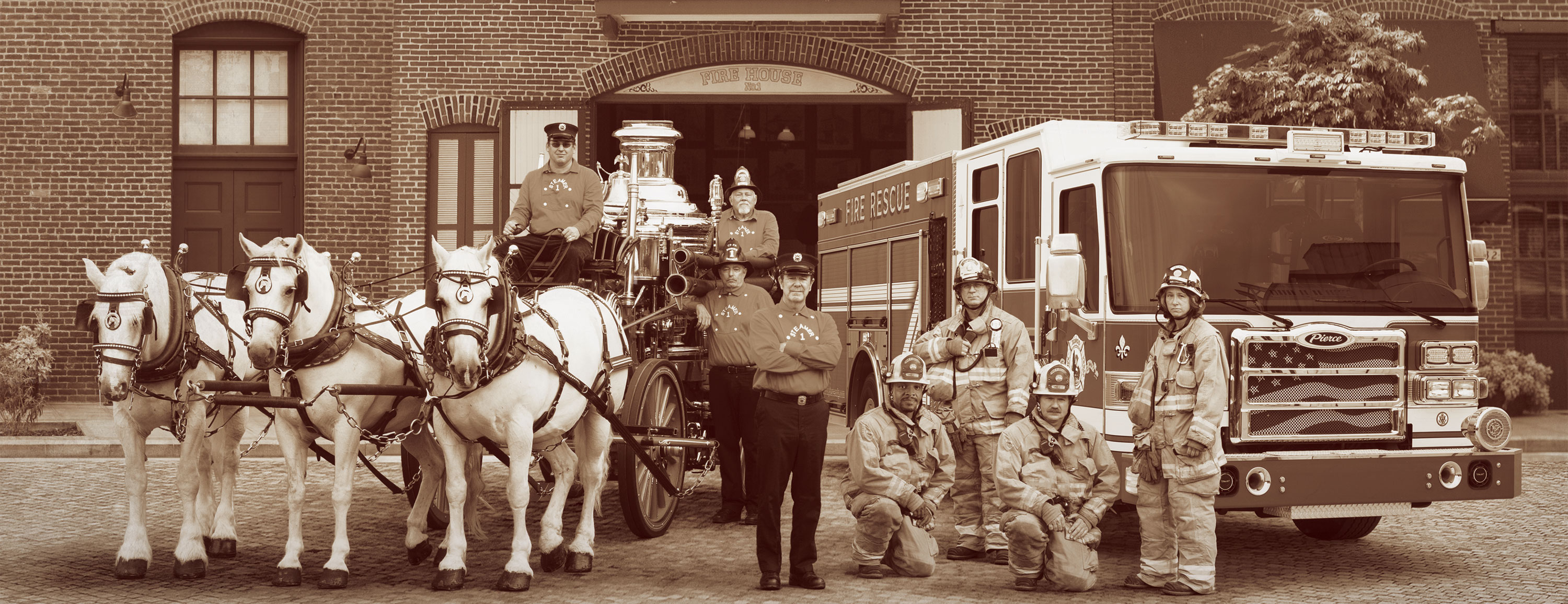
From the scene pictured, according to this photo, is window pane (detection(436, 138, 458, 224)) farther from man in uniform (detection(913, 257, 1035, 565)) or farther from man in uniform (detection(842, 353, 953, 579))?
man in uniform (detection(842, 353, 953, 579))

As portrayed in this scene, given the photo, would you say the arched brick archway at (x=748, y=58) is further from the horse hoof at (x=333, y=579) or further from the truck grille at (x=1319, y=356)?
the horse hoof at (x=333, y=579)

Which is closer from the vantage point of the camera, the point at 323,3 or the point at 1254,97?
the point at 1254,97

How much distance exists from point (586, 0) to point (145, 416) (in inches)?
440

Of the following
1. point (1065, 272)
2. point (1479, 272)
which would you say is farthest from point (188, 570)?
point (1479, 272)

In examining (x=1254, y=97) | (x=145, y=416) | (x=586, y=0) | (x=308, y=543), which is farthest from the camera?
(x=586, y=0)

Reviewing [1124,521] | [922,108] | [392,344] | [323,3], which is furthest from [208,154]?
[1124,521]

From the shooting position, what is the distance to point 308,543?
360 inches

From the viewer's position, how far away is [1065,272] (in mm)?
7945

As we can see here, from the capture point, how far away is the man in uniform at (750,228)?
1053 centimetres

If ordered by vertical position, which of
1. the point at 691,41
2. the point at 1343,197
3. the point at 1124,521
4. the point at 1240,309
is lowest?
the point at 1124,521

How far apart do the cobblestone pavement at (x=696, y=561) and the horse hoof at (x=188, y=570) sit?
68 millimetres

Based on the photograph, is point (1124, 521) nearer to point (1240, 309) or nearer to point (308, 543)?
point (1240, 309)

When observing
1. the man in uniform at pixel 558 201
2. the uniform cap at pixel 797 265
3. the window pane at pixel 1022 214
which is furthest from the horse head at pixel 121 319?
the window pane at pixel 1022 214

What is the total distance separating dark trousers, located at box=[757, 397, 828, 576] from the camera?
24.7ft
